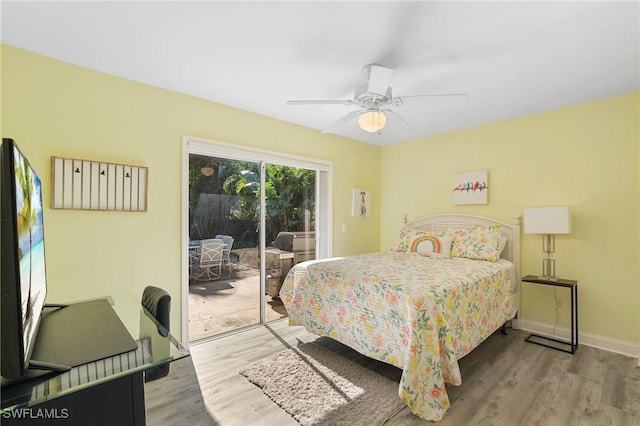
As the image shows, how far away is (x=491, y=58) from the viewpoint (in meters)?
2.25

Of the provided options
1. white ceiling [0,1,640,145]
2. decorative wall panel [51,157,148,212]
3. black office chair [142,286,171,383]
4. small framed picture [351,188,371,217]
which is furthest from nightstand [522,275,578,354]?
decorative wall panel [51,157,148,212]

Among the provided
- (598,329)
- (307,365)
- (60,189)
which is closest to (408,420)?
(307,365)

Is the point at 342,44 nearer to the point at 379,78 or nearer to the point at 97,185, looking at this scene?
the point at 379,78

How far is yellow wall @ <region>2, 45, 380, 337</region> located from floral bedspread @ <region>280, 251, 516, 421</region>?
1.37 metres

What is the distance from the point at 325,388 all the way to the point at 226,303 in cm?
160

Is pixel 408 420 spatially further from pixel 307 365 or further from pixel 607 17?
pixel 607 17

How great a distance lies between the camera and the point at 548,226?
9.87 ft

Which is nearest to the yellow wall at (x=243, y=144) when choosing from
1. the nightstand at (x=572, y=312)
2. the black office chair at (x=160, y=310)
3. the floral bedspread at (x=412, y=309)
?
the nightstand at (x=572, y=312)

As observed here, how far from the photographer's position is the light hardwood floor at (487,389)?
193cm

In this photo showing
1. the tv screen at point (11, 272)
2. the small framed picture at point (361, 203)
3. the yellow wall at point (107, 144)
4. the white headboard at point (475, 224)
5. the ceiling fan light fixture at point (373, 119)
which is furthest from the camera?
the small framed picture at point (361, 203)

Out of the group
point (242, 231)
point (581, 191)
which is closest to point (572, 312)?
point (581, 191)

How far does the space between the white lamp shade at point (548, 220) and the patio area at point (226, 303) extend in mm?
3007

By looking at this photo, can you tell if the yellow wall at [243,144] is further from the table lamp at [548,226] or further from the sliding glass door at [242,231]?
the sliding glass door at [242,231]

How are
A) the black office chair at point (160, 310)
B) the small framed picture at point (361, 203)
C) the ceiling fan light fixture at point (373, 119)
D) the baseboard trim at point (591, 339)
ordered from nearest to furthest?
1. the black office chair at point (160, 310)
2. the ceiling fan light fixture at point (373, 119)
3. the baseboard trim at point (591, 339)
4. the small framed picture at point (361, 203)
